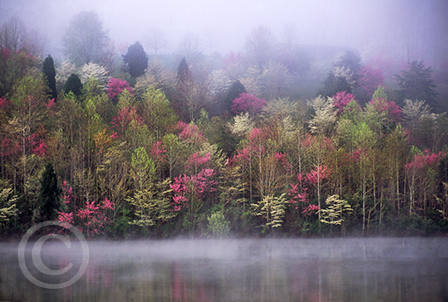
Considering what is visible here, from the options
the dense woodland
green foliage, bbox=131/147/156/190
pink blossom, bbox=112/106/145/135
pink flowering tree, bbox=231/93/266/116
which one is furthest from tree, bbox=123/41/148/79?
green foliage, bbox=131/147/156/190

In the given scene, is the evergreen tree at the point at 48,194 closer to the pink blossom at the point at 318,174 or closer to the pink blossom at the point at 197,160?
the pink blossom at the point at 197,160

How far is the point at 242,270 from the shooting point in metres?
23.8

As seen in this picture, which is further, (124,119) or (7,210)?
(124,119)

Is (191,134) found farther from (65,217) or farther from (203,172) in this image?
(65,217)

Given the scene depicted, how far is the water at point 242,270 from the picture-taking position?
63.8ft

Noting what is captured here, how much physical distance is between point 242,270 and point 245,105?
1167 inches

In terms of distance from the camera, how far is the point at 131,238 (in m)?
31.9

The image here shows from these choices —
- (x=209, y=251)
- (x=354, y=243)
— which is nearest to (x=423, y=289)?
(x=354, y=243)

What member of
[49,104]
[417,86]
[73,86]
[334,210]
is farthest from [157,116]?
[417,86]

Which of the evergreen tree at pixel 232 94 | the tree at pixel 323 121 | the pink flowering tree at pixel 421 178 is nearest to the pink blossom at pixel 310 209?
the pink flowering tree at pixel 421 178

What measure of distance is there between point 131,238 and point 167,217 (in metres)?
3.36

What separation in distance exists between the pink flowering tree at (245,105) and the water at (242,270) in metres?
22.1

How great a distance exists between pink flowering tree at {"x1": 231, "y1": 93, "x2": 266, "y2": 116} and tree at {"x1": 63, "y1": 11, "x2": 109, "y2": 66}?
27246 millimetres

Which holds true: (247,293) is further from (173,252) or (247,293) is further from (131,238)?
(131,238)
